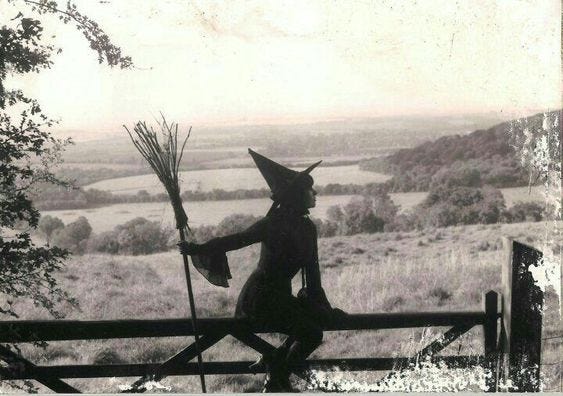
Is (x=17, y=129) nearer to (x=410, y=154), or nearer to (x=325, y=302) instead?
(x=325, y=302)

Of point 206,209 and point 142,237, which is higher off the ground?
point 206,209

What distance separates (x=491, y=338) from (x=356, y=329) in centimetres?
78

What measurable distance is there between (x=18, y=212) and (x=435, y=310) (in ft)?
8.26

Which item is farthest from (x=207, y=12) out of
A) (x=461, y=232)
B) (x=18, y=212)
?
(x=461, y=232)

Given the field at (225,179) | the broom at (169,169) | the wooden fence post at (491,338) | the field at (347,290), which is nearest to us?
the broom at (169,169)

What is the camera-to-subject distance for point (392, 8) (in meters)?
3.29

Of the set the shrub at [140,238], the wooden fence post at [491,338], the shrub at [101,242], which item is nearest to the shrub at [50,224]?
the shrub at [101,242]

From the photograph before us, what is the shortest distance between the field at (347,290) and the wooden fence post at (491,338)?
5.1 inches

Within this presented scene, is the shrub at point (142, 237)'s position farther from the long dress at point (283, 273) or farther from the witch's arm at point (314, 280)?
the witch's arm at point (314, 280)

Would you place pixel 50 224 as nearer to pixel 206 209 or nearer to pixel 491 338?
pixel 206 209

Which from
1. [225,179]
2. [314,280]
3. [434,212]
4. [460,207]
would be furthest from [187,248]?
[460,207]

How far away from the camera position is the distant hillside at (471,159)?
350 cm

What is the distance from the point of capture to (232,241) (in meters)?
2.92

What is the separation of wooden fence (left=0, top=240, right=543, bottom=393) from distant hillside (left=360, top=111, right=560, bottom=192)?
1.85 ft
